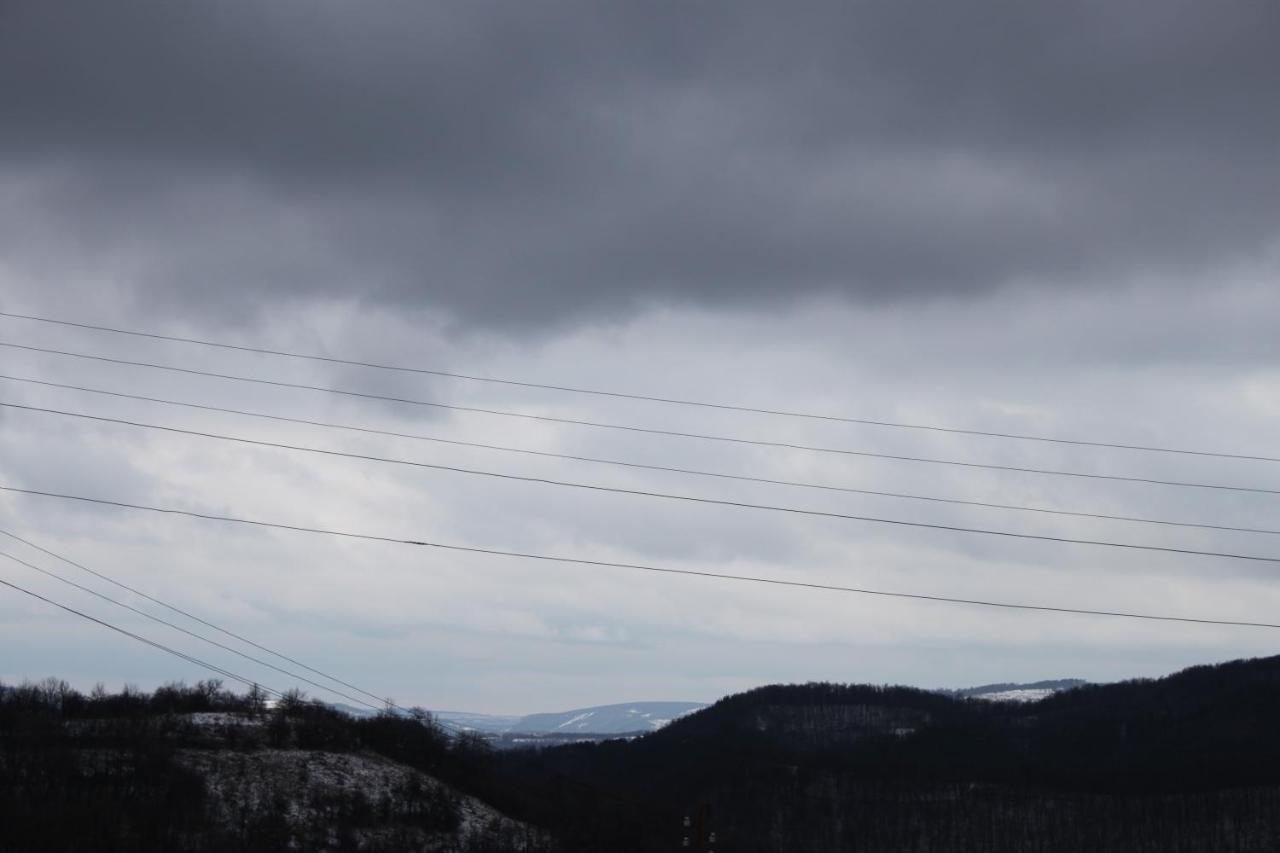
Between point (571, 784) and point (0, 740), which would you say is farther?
point (571, 784)

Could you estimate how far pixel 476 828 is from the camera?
91625 millimetres

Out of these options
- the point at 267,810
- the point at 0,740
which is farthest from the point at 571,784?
the point at 0,740

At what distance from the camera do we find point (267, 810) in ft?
270

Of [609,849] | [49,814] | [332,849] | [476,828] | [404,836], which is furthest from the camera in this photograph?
[609,849]

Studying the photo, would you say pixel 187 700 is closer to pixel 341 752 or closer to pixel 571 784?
pixel 341 752

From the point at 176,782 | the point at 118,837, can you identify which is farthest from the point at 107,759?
the point at 118,837

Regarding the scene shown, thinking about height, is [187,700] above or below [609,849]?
above

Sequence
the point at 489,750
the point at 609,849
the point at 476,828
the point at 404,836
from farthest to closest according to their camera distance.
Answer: the point at 489,750 < the point at 609,849 < the point at 476,828 < the point at 404,836

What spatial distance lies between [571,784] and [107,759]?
5366cm

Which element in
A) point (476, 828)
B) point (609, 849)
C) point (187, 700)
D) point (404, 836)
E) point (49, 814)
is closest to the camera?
point (49, 814)

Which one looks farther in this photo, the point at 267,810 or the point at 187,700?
the point at 187,700

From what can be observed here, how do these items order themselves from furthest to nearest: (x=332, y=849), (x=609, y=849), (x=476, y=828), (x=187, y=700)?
(x=187, y=700) < (x=609, y=849) < (x=476, y=828) < (x=332, y=849)

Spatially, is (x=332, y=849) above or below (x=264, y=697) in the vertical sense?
below

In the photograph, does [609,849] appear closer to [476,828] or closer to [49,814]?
[476,828]
